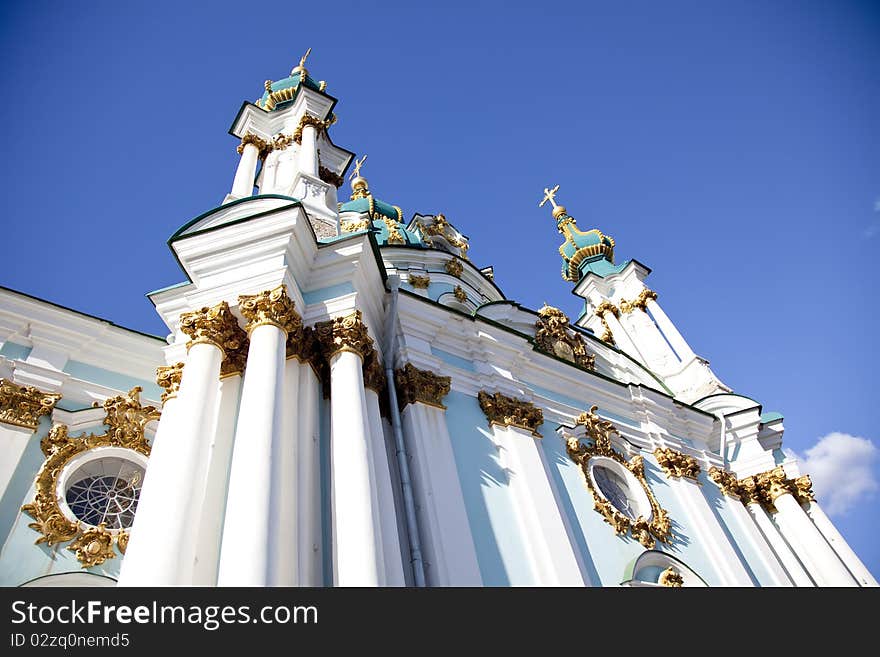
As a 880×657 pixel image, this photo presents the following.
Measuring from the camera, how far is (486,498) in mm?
8750

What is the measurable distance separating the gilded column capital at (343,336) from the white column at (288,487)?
17.2 inches

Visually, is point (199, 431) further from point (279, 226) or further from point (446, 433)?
point (446, 433)

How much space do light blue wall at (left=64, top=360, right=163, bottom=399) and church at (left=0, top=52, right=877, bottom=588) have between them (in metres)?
0.03

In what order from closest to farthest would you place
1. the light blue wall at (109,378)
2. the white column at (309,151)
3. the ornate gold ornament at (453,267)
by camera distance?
the light blue wall at (109,378) → the white column at (309,151) → the ornate gold ornament at (453,267)

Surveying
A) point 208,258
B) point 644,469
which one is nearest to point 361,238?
point 208,258

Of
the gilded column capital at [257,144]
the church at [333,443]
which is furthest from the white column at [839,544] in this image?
the gilded column capital at [257,144]

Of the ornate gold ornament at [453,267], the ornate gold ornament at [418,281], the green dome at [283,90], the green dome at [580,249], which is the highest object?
the green dome at [580,249]

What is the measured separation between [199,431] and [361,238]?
356 centimetres

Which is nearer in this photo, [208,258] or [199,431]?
[199,431]

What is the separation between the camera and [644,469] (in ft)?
39.0

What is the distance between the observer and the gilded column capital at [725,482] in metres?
12.9

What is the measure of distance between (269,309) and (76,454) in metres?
3.84

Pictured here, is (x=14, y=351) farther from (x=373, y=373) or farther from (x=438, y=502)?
(x=438, y=502)

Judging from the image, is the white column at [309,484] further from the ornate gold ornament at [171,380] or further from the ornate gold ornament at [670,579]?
the ornate gold ornament at [670,579]
